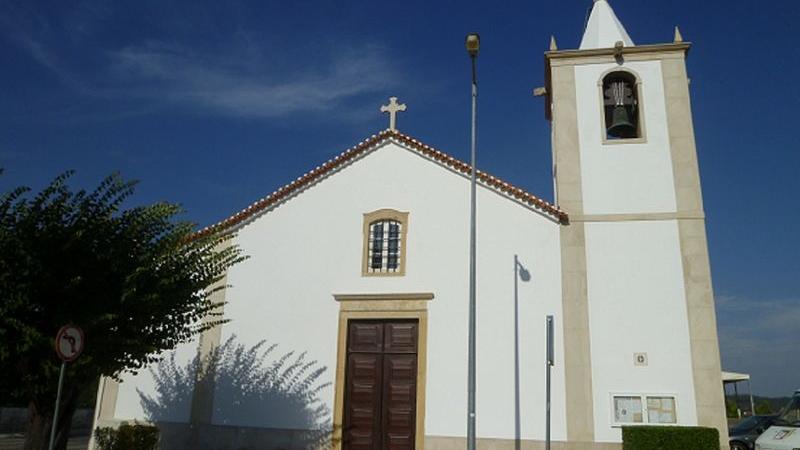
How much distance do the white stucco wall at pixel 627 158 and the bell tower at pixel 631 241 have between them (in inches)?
0.9

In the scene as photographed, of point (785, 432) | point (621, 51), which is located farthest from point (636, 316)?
point (621, 51)

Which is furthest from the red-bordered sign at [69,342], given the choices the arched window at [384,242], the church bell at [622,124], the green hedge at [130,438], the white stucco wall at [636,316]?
the church bell at [622,124]

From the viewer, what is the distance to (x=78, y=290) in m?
9.53

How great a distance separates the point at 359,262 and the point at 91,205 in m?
6.04

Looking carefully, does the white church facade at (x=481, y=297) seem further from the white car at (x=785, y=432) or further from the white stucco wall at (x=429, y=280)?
the white car at (x=785, y=432)

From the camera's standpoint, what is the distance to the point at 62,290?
369 inches

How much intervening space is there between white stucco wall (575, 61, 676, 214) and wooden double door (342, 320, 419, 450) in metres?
5.23

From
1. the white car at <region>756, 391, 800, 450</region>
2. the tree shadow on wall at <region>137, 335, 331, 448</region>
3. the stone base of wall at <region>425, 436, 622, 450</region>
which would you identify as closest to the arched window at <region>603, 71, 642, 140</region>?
the white car at <region>756, 391, 800, 450</region>

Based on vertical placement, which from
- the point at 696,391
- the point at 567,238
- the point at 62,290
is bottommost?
the point at 696,391

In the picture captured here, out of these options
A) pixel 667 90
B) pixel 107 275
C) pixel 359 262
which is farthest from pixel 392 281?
pixel 667 90

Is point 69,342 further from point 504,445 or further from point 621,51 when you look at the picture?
point 621,51

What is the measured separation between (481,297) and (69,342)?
8.09 meters

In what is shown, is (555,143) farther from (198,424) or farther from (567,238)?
(198,424)

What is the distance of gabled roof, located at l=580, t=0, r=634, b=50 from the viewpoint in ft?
51.0
